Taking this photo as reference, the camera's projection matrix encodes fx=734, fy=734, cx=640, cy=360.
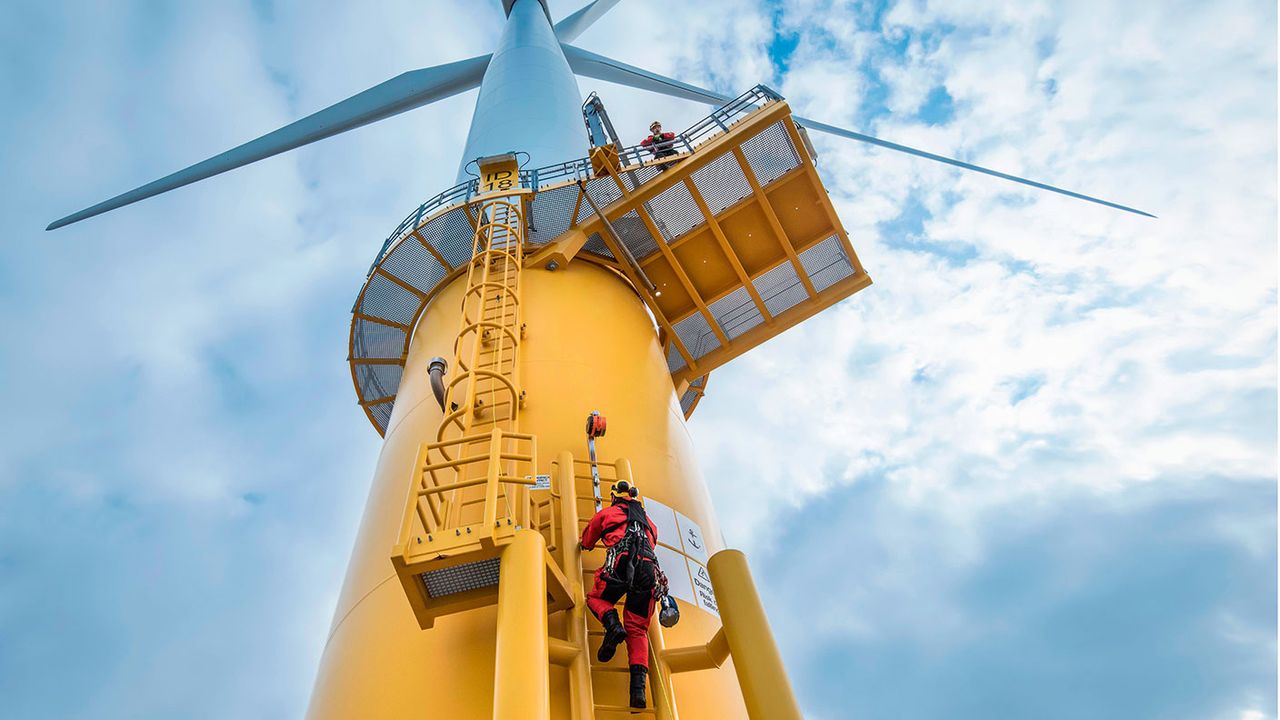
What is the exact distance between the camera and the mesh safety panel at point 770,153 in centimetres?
1202

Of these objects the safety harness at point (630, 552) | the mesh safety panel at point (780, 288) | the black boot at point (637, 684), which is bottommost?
the black boot at point (637, 684)

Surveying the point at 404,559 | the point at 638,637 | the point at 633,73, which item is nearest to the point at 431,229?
the point at 404,559

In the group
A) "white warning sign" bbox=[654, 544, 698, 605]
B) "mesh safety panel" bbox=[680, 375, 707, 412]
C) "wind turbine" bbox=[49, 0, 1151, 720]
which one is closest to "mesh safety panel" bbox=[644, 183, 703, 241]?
"wind turbine" bbox=[49, 0, 1151, 720]

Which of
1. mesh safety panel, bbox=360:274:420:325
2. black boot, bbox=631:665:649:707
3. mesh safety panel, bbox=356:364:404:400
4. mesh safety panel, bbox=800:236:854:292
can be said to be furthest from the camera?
mesh safety panel, bbox=356:364:404:400

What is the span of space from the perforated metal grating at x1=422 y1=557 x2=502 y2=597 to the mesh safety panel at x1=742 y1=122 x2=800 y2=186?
27.3ft

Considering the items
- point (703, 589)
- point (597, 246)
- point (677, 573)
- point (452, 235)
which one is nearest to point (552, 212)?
point (597, 246)

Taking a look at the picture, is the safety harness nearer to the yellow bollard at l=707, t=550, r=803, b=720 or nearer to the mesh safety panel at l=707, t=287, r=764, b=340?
the yellow bollard at l=707, t=550, r=803, b=720

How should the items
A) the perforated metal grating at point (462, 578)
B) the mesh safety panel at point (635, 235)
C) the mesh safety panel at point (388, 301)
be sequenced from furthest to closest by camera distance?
1. the mesh safety panel at point (388, 301)
2. the mesh safety panel at point (635, 235)
3. the perforated metal grating at point (462, 578)

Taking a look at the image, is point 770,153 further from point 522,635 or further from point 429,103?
point 429,103

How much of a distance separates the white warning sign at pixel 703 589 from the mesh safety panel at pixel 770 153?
7.05 m

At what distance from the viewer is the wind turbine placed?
6.16 metres

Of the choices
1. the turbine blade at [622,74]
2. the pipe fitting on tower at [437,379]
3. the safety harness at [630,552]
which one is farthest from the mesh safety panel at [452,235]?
the turbine blade at [622,74]

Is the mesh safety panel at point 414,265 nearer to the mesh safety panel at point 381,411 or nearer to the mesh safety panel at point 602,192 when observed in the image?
the mesh safety panel at point 602,192

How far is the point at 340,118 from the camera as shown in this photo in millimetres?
26250
